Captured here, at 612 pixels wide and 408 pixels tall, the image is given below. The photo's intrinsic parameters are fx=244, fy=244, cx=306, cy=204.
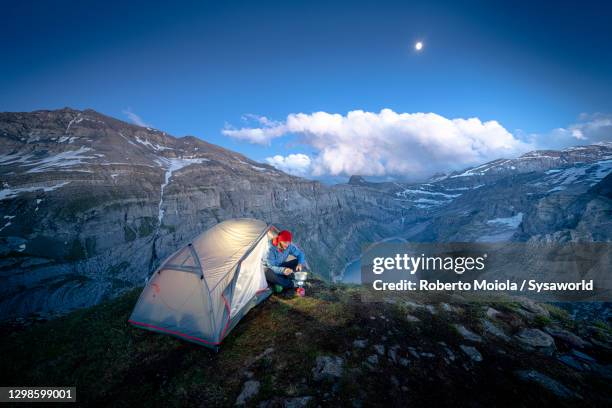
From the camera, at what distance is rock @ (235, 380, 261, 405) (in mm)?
5926

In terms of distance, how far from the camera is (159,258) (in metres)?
160

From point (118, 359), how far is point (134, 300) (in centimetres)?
509

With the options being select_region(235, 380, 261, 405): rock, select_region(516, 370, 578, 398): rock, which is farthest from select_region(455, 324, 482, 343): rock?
select_region(235, 380, 261, 405): rock

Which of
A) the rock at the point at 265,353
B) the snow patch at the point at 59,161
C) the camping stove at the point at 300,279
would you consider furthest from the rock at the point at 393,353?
the snow patch at the point at 59,161

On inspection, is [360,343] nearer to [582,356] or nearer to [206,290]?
[206,290]

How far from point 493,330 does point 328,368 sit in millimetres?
6219

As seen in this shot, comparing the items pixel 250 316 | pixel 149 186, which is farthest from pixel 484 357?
pixel 149 186

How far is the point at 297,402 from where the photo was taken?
18.8ft

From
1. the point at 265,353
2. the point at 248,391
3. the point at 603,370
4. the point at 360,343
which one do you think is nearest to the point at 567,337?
the point at 603,370

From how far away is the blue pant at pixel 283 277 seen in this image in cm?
1146

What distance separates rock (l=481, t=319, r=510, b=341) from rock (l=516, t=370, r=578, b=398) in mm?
1739

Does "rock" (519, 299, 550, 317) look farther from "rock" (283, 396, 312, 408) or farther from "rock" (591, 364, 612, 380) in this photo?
"rock" (283, 396, 312, 408)

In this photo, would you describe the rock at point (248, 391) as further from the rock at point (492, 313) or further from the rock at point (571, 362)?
the rock at point (492, 313)

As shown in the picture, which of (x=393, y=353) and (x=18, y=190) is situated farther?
(x=18, y=190)
